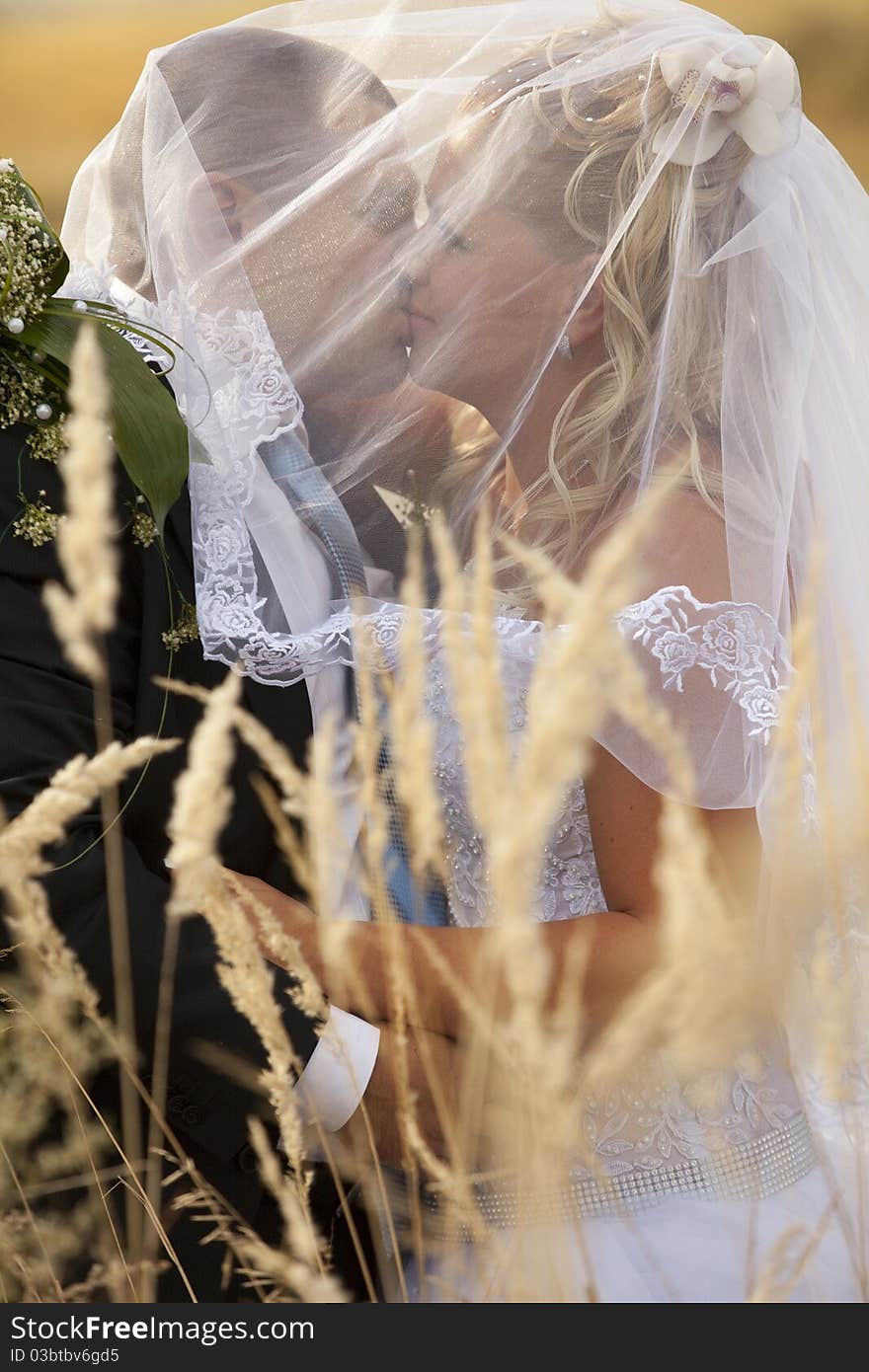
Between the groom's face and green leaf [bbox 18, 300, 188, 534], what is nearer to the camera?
green leaf [bbox 18, 300, 188, 534]

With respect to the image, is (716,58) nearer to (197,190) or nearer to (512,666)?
(197,190)

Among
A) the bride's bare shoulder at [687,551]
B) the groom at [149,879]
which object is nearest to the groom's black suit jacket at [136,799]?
the groom at [149,879]

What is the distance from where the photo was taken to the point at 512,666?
1.63 m

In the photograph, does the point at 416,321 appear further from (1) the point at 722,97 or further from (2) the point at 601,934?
(2) the point at 601,934

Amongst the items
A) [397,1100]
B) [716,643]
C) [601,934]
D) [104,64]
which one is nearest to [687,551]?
[716,643]

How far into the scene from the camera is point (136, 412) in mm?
1466

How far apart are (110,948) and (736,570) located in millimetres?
892

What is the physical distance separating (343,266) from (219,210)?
0.19 m

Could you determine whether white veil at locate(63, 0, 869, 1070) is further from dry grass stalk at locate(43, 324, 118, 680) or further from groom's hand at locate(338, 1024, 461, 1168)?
dry grass stalk at locate(43, 324, 118, 680)

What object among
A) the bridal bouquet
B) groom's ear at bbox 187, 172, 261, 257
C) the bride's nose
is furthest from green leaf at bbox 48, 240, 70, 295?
the bride's nose

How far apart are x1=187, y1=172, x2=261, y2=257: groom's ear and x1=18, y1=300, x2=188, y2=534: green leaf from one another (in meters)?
0.29

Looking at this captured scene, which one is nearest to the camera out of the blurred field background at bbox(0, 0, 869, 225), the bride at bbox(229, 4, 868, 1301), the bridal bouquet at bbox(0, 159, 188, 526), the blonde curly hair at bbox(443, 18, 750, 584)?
the bridal bouquet at bbox(0, 159, 188, 526)

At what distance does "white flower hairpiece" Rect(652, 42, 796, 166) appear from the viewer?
1.59m

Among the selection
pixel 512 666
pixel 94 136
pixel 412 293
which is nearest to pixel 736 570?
pixel 512 666
